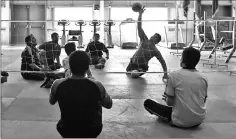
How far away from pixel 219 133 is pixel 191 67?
77 cm

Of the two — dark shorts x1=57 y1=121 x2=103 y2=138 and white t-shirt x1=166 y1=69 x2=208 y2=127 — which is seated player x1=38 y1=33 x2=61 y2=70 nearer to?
white t-shirt x1=166 y1=69 x2=208 y2=127

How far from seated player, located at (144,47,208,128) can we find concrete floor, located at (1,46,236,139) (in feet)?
0.52

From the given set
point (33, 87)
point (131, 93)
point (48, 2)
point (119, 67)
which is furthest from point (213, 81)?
point (48, 2)

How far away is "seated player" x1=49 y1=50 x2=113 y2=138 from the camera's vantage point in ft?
7.98

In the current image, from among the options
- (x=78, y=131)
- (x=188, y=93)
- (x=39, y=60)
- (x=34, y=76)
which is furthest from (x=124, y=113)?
(x=39, y=60)

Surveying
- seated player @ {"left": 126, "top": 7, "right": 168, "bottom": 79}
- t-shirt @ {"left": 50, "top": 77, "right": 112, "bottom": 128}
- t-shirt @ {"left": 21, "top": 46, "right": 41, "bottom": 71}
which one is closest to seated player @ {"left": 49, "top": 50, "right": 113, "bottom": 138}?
t-shirt @ {"left": 50, "top": 77, "right": 112, "bottom": 128}

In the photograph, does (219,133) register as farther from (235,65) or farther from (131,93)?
(235,65)

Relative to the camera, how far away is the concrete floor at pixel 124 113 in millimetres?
3291

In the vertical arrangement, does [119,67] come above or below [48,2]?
below

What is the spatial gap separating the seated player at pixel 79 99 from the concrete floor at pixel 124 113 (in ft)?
2.35

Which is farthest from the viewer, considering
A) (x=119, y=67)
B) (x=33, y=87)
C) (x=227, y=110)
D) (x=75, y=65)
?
(x=119, y=67)

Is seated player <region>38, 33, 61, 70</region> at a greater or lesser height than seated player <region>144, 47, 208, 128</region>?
greater

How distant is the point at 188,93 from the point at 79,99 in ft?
4.50

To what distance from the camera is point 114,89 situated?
219 inches
